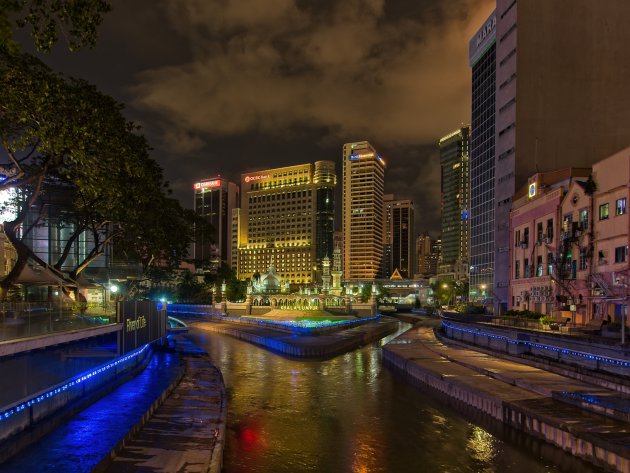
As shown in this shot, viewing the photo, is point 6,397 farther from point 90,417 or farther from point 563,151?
point 563,151

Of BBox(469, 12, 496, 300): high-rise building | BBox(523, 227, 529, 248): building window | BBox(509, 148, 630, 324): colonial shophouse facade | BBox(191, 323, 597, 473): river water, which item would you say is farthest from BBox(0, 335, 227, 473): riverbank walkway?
BBox(469, 12, 496, 300): high-rise building

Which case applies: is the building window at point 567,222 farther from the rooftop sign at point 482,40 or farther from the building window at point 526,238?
the rooftop sign at point 482,40

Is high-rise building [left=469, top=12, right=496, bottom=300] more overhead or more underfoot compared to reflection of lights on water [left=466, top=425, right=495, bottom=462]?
more overhead

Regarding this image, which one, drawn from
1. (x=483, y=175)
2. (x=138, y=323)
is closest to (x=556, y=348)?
(x=138, y=323)

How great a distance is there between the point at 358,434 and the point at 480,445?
5.04 metres

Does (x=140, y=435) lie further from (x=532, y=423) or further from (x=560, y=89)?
(x=560, y=89)

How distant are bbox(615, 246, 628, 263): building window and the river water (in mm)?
24858

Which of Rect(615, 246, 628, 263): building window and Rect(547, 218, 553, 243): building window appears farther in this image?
Rect(547, 218, 553, 243): building window

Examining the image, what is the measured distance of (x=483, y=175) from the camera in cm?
14025

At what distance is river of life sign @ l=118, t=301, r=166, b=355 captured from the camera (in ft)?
95.6

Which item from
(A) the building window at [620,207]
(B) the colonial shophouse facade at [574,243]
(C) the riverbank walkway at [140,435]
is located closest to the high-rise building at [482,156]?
(B) the colonial shophouse facade at [574,243]

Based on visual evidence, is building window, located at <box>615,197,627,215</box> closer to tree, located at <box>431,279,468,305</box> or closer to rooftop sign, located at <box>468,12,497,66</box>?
tree, located at <box>431,279,468,305</box>

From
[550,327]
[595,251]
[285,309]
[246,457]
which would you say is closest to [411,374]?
[550,327]

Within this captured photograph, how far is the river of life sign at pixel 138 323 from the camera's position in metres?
29.1
